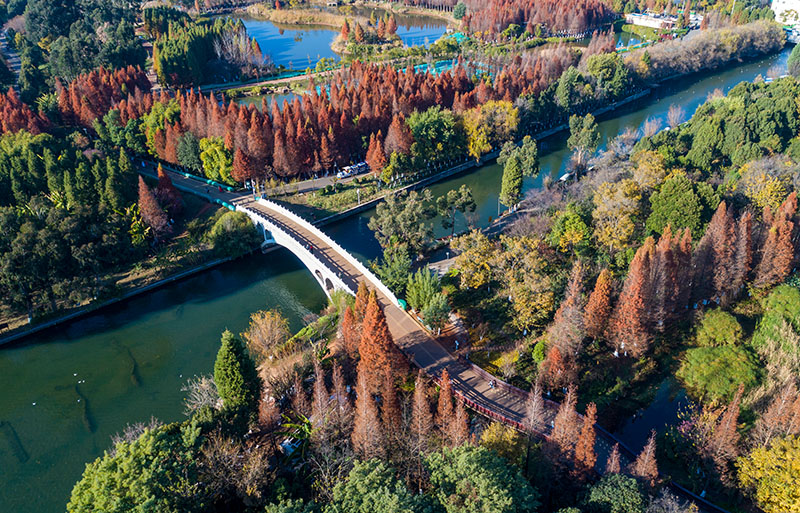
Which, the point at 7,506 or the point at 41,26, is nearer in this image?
the point at 7,506

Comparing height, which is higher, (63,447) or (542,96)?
(542,96)

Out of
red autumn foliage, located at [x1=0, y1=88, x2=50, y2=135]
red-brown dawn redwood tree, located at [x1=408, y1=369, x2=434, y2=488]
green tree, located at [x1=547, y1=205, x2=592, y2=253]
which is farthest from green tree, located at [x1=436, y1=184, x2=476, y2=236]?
red autumn foliage, located at [x1=0, y1=88, x2=50, y2=135]

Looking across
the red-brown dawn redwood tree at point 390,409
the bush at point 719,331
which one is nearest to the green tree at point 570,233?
the bush at point 719,331

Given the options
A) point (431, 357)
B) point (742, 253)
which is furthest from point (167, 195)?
point (742, 253)

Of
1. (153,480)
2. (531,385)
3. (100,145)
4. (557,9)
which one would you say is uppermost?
(557,9)

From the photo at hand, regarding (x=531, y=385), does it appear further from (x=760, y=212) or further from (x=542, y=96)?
(x=542, y=96)

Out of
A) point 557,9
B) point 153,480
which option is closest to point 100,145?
point 153,480
